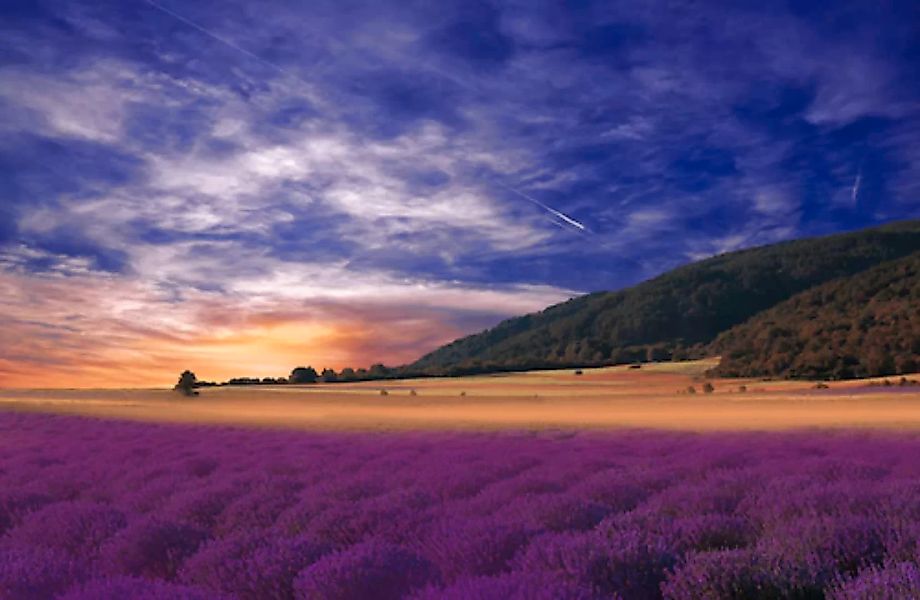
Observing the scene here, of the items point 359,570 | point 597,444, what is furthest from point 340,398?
point 359,570

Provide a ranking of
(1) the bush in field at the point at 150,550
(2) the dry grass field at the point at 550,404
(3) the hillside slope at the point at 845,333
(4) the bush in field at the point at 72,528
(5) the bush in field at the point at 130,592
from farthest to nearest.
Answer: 1. (3) the hillside slope at the point at 845,333
2. (2) the dry grass field at the point at 550,404
3. (4) the bush in field at the point at 72,528
4. (1) the bush in field at the point at 150,550
5. (5) the bush in field at the point at 130,592

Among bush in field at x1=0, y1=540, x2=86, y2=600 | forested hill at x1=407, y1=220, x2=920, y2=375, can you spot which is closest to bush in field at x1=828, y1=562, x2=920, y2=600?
bush in field at x1=0, y1=540, x2=86, y2=600

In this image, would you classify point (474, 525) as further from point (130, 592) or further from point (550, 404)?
point (550, 404)

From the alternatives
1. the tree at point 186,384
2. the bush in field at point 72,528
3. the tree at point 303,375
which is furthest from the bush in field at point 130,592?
the tree at point 303,375

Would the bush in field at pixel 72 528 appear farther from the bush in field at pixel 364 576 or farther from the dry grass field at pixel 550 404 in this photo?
the dry grass field at pixel 550 404

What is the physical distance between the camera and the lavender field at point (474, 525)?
11.4 feet

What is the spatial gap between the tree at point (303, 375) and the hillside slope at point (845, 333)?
29.8 metres

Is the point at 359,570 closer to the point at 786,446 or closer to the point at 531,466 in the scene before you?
the point at 531,466

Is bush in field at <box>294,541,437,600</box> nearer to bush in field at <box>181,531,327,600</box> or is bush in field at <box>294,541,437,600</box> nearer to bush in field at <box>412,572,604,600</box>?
bush in field at <box>181,531,327,600</box>

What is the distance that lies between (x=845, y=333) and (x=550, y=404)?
22020 mm

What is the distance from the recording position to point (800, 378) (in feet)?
129

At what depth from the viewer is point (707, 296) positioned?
362 ft

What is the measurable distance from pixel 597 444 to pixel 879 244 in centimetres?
12202

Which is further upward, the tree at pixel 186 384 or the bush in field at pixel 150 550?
the tree at pixel 186 384
